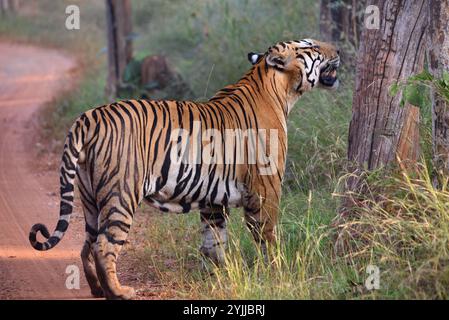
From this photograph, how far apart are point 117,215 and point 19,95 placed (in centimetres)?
965

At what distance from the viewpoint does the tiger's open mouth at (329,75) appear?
6.44 metres

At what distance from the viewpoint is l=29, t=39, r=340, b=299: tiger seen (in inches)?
213

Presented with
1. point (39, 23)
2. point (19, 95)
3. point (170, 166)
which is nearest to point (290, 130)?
point (170, 166)

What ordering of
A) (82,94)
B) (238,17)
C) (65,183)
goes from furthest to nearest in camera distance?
(82,94) < (238,17) < (65,183)

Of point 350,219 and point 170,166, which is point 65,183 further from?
point 350,219

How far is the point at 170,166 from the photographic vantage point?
5.68 metres

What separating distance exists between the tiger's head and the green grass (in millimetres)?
637

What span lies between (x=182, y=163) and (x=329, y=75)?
145 cm

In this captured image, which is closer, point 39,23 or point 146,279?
point 146,279

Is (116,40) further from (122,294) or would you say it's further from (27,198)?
(122,294)

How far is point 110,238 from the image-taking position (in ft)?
17.7

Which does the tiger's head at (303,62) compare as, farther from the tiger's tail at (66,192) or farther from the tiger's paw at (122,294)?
the tiger's paw at (122,294)
